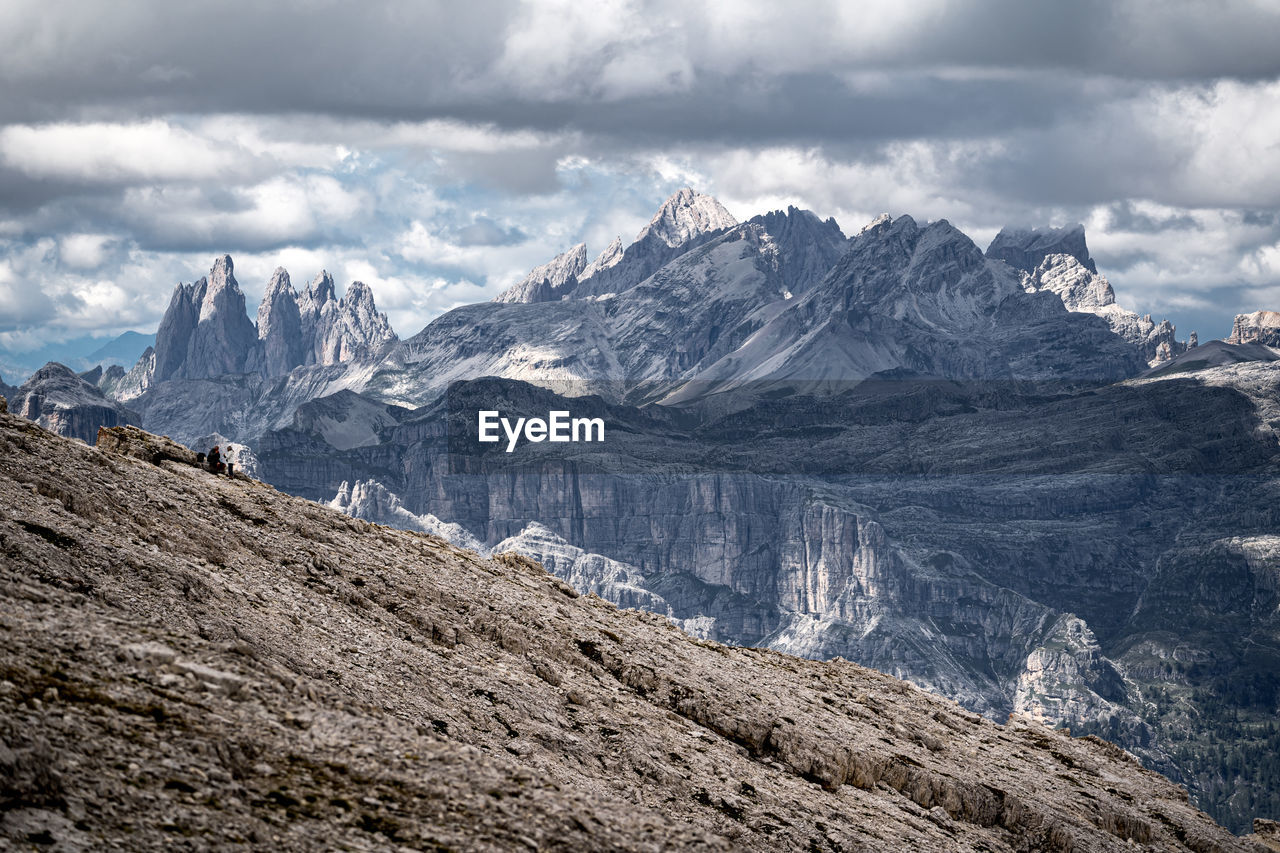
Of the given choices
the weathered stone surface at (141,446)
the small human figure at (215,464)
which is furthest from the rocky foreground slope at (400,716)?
the small human figure at (215,464)

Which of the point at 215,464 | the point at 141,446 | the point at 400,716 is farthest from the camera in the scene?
the point at 215,464

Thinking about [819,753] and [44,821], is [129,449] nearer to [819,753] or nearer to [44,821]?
[819,753]

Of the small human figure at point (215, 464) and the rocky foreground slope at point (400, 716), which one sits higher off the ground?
the small human figure at point (215, 464)

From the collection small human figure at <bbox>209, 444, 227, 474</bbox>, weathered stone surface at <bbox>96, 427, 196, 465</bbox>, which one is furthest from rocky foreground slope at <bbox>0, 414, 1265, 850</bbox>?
small human figure at <bbox>209, 444, 227, 474</bbox>

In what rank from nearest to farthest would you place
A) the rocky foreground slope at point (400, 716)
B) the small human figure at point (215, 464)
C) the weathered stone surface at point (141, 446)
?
the rocky foreground slope at point (400, 716) → the weathered stone surface at point (141, 446) → the small human figure at point (215, 464)

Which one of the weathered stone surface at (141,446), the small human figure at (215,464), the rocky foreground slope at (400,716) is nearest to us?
the rocky foreground slope at (400,716)

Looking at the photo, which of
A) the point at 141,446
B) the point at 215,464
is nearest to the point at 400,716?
the point at 215,464

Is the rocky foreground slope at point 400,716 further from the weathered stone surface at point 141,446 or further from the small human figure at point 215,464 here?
the small human figure at point 215,464

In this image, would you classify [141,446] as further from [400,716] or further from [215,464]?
[400,716]
